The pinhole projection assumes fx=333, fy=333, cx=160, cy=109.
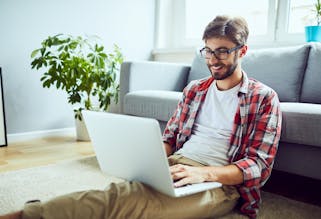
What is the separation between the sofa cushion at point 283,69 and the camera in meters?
1.70

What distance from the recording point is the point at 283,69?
1744 mm

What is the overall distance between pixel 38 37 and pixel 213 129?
1773 mm

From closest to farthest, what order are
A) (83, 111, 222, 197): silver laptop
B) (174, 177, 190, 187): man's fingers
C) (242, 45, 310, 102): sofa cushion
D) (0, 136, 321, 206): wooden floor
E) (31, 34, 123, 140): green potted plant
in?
1. (83, 111, 222, 197): silver laptop
2. (174, 177, 190, 187): man's fingers
3. (0, 136, 321, 206): wooden floor
4. (242, 45, 310, 102): sofa cushion
5. (31, 34, 123, 140): green potted plant

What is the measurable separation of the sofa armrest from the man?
0.83 m

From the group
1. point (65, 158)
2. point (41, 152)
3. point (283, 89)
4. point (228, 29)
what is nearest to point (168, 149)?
point (228, 29)

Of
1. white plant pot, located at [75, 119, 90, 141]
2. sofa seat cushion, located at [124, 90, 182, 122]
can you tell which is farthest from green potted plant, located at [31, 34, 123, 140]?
sofa seat cushion, located at [124, 90, 182, 122]

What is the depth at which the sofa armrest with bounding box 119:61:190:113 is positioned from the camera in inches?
82.4

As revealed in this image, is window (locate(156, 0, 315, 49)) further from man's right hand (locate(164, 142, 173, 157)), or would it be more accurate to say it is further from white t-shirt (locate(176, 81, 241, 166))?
man's right hand (locate(164, 142, 173, 157))

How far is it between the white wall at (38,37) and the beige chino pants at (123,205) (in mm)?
1713

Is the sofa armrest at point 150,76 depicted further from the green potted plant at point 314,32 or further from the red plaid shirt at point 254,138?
the red plaid shirt at point 254,138

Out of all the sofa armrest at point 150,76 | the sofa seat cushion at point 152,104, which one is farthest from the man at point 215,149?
the sofa armrest at point 150,76

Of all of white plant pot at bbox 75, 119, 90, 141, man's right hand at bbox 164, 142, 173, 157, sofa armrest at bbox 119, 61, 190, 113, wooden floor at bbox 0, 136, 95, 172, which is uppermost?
sofa armrest at bbox 119, 61, 190, 113

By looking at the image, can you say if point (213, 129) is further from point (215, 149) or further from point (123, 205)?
point (123, 205)

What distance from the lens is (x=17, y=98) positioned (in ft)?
7.84
